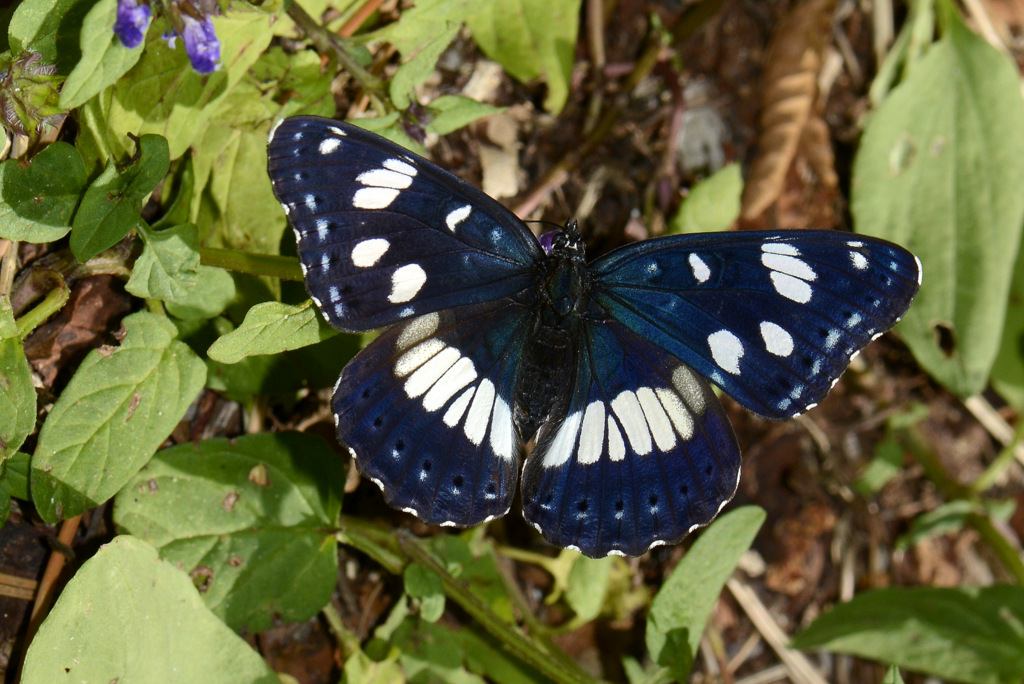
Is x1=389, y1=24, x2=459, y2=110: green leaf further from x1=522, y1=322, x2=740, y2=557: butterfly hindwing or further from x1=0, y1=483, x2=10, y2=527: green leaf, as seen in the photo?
x1=0, y1=483, x2=10, y2=527: green leaf

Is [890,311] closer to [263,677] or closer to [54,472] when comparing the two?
[263,677]

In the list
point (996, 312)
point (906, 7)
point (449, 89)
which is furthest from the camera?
point (906, 7)

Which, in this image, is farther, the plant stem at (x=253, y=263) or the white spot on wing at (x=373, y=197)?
the plant stem at (x=253, y=263)

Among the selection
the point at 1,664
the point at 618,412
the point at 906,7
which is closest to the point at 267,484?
the point at 1,664

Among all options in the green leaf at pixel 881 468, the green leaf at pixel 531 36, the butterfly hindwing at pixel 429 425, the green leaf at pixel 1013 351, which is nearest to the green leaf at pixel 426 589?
the butterfly hindwing at pixel 429 425

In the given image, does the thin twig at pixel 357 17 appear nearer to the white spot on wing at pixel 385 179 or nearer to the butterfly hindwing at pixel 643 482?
the white spot on wing at pixel 385 179

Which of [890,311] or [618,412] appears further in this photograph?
[618,412]

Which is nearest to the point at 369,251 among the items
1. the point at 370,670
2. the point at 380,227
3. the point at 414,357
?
the point at 380,227

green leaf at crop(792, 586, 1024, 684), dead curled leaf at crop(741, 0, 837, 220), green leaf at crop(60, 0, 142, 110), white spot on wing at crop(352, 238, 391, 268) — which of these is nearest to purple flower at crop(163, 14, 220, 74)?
green leaf at crop(60, 0, 142, 110)

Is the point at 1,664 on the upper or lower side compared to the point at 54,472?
lower
